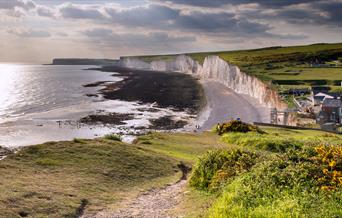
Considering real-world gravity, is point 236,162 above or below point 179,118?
above

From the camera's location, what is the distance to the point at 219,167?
20.7m

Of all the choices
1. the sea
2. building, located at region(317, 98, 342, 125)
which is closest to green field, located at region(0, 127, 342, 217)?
the sea

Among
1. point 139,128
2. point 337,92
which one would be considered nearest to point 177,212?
point 139,128

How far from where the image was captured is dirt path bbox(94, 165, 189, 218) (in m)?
17.0

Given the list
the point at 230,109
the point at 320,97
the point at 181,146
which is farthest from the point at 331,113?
the point at 181,146

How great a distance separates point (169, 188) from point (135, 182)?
7.05 ft

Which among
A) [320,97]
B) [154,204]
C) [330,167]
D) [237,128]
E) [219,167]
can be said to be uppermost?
[330,167]

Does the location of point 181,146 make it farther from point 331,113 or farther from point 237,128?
point 331,113

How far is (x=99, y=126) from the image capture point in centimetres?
7306

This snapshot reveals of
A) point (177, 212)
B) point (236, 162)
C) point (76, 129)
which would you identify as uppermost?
point (236, 162)

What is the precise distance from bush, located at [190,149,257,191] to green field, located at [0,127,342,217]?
9 cm

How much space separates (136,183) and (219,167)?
5.31m

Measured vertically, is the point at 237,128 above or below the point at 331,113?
below

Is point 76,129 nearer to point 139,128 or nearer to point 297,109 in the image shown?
point 139,128
